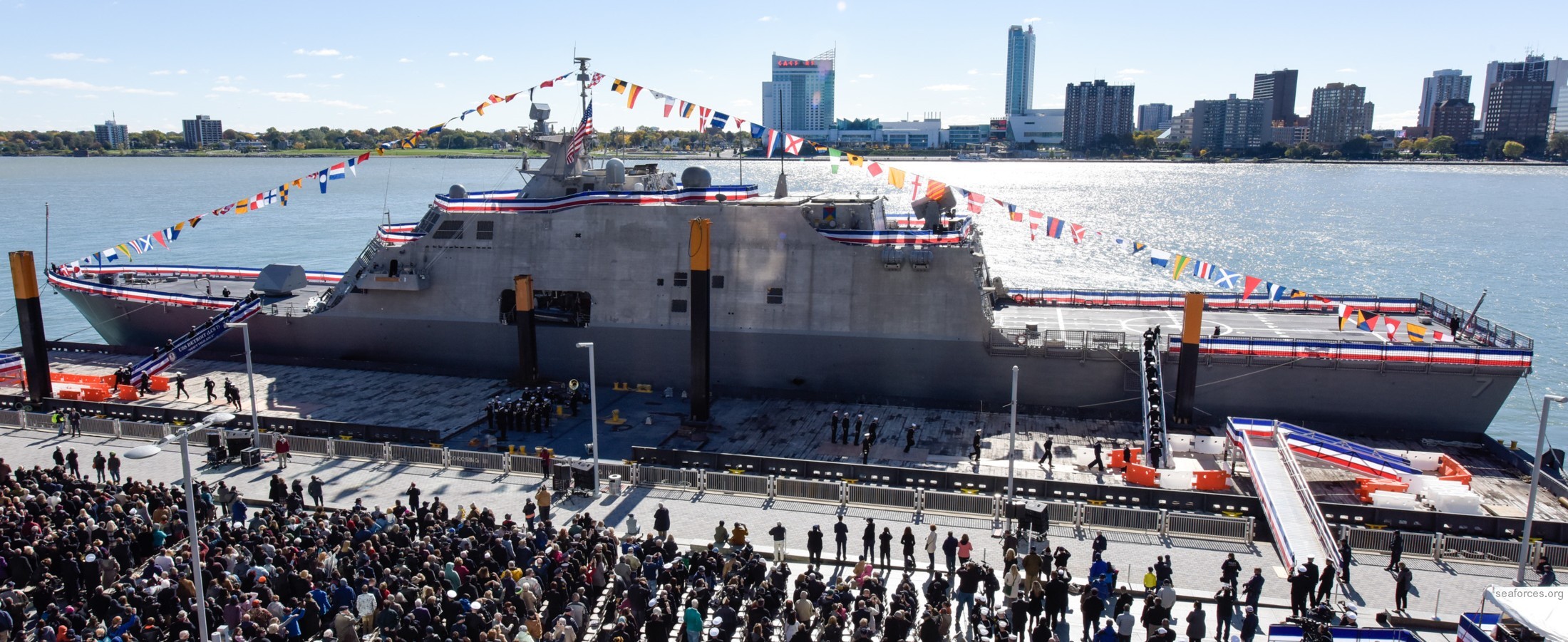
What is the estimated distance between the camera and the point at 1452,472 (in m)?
24.0

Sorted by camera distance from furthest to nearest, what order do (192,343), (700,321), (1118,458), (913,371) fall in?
(192,343), (913,371), (700,321), (1118,458)

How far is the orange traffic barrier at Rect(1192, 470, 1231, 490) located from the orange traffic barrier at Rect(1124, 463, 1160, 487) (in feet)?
3.24

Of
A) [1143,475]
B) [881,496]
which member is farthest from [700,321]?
[1143,475]

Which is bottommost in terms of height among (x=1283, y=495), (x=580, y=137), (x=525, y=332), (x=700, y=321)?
(x=1283, y=495)

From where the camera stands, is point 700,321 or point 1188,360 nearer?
point 1188,360

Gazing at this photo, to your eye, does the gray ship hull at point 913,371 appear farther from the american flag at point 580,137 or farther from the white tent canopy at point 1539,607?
the white tent canopy at point 1539,607

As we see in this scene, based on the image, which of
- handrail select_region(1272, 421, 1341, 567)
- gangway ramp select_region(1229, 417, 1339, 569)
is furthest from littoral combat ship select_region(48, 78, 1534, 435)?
handrail select_region(1272, 421, 1341, 567)

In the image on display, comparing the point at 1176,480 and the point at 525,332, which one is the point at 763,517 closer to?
the point at 1176,480

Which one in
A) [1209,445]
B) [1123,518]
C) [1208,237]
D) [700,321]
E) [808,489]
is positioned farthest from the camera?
[1208,237]

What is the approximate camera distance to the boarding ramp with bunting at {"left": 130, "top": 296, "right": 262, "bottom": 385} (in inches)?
1348

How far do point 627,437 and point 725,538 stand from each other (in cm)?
1135

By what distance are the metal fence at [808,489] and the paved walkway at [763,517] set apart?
0.32m

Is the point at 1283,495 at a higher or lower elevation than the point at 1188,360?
lower

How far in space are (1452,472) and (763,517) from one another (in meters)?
16.9
